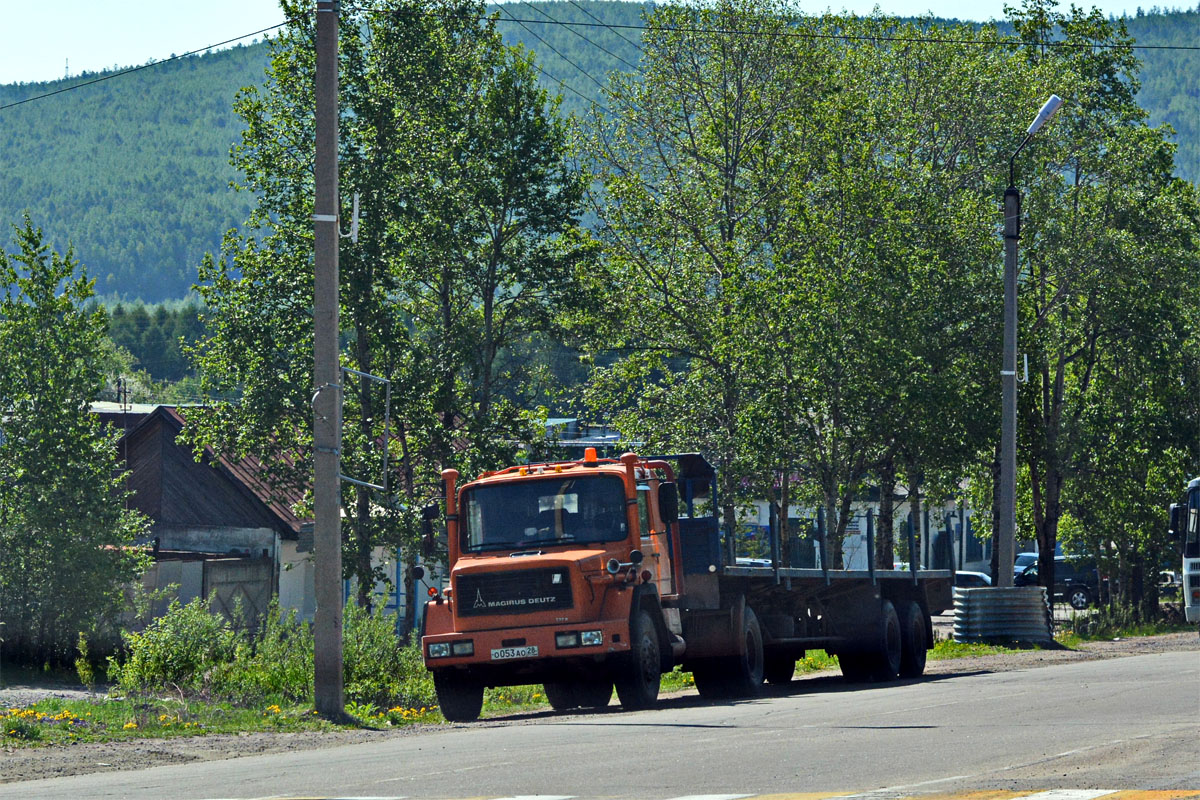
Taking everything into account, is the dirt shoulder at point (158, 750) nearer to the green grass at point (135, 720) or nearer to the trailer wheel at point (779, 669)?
the green grass at point (135, 720)

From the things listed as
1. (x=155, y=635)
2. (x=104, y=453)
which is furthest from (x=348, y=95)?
(x=155, y=635)

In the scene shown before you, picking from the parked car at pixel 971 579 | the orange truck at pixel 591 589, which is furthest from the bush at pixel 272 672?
the parked car at pixel 971 579

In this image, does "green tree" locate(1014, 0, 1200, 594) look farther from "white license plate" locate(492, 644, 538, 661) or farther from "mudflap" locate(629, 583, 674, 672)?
"white license plate" locate(492, 644, 538, 661)

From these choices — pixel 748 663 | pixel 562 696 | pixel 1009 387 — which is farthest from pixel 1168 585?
pixel 562 696

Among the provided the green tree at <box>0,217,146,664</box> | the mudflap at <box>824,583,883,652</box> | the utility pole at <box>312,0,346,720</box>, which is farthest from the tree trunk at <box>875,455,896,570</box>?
the utility pole at <box>312,0,346,720</box>

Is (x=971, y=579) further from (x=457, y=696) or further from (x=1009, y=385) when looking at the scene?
(x=457, y=696)

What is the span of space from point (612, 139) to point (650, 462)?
2513 centimetres

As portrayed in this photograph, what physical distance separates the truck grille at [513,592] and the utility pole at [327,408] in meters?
1.47

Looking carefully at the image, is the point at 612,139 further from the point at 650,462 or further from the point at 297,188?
the point at 650,462

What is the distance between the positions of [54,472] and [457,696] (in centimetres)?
1639

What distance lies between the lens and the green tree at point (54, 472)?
101ft

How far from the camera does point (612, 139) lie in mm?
43500

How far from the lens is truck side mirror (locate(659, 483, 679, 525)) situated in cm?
1869

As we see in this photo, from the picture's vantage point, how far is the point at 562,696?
1977 centimetres
